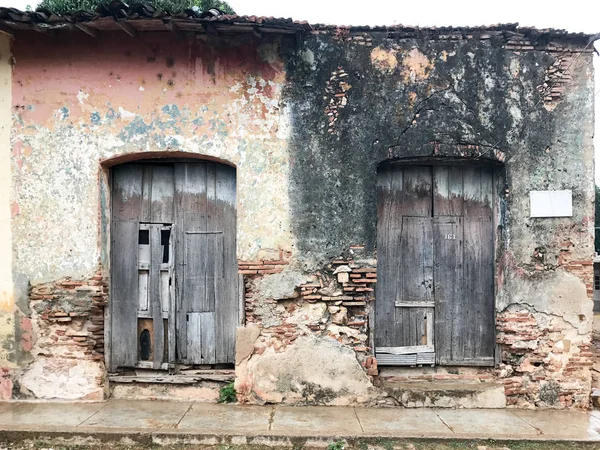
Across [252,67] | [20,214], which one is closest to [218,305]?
[20,214]

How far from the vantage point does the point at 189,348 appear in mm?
5531

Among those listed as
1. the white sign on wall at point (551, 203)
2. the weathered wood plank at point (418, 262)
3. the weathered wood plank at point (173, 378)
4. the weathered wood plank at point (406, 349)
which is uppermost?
the white sign on wall at point (551, 203)

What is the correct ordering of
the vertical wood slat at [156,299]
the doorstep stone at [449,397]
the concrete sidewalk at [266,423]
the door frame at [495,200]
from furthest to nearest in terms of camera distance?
the vertical wood slat at [156,299] → the door frame at [495,200] → the doorstep stone at [449,397] → the concrete sidewalk at [266,423]

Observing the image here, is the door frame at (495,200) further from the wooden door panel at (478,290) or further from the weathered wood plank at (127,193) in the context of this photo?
the weathered wood plank at (127,193)

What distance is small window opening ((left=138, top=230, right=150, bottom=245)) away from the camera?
555 cm

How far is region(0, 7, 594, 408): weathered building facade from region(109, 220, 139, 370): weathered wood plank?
0.73ft

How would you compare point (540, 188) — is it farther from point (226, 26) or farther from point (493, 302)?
point (226, 26)

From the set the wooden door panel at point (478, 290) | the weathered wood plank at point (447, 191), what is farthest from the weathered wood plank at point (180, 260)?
the wooden door panel at point (478, 290)

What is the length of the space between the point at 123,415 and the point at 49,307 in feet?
4.82

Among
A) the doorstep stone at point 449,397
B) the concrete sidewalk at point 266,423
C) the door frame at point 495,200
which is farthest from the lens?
the door frame at point 495,200

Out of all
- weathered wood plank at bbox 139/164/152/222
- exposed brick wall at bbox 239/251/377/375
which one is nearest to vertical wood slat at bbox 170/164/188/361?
weathered wood plank at bbox 139/164/152/222

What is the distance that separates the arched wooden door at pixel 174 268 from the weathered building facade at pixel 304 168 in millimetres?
282

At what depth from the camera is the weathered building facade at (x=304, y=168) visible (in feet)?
17.0

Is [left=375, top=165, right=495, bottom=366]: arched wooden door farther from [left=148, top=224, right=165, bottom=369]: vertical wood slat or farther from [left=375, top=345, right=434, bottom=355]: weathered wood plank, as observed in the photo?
[left=148, top=224, right=165, bottom=369]: vertical wood slat
